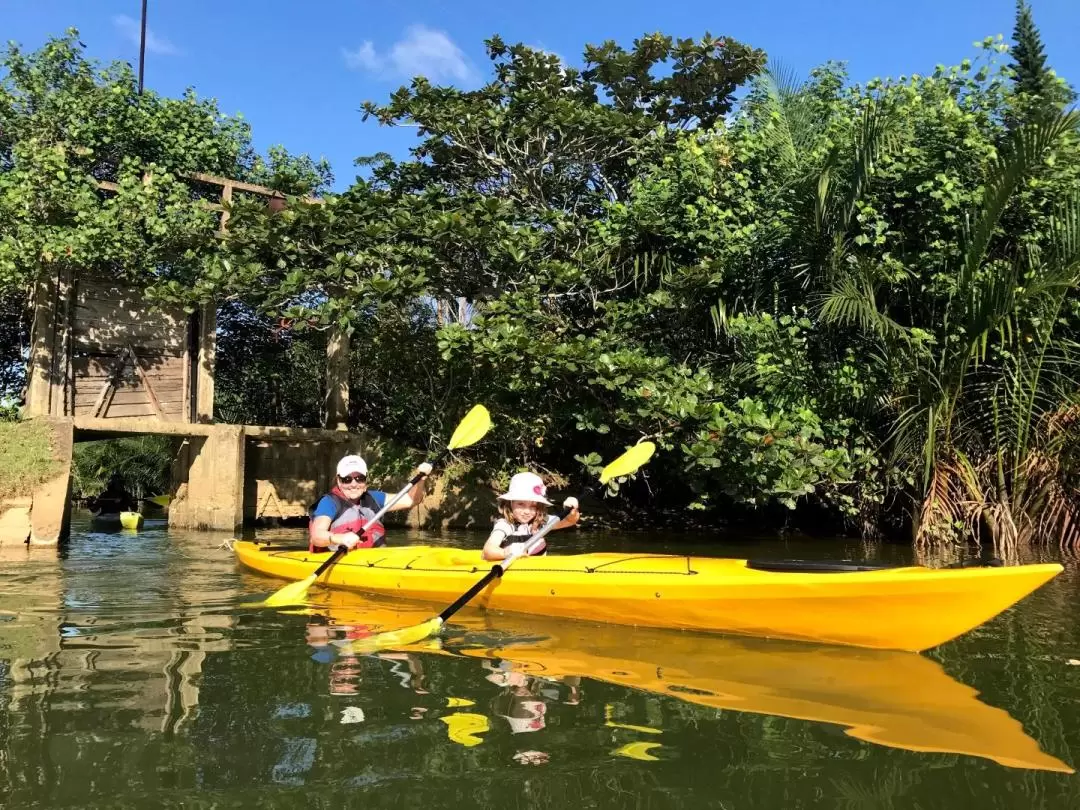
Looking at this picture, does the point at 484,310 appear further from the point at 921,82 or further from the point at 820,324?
the point at 921,82

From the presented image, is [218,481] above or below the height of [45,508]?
above

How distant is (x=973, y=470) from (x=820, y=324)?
2.19 m

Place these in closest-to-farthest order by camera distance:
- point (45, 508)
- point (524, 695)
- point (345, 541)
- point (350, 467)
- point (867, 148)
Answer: point (524, 695)
point (345, 541)
point (350, 467)
point (867, 148)
point (45, 508)

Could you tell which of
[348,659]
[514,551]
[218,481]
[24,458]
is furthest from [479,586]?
[218,481]

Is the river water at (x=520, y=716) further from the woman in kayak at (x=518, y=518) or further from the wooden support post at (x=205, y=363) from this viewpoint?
the wooden support post at (x=205, y=363)

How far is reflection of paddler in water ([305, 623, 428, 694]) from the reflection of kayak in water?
0.12m

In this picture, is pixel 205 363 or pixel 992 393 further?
pixel 205 363

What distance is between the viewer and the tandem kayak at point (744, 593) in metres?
3.89

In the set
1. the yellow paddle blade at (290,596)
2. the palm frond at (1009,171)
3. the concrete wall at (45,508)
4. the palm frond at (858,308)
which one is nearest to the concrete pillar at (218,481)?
the concrete wall at (45,508)

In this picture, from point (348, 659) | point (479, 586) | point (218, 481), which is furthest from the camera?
point (218, 481)

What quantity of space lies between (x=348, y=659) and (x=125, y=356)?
9.85m

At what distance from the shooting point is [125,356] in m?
Answer: 12.3

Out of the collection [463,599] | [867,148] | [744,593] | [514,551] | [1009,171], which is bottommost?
[463,599]

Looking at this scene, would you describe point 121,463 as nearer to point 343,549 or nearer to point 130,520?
point 130,520
